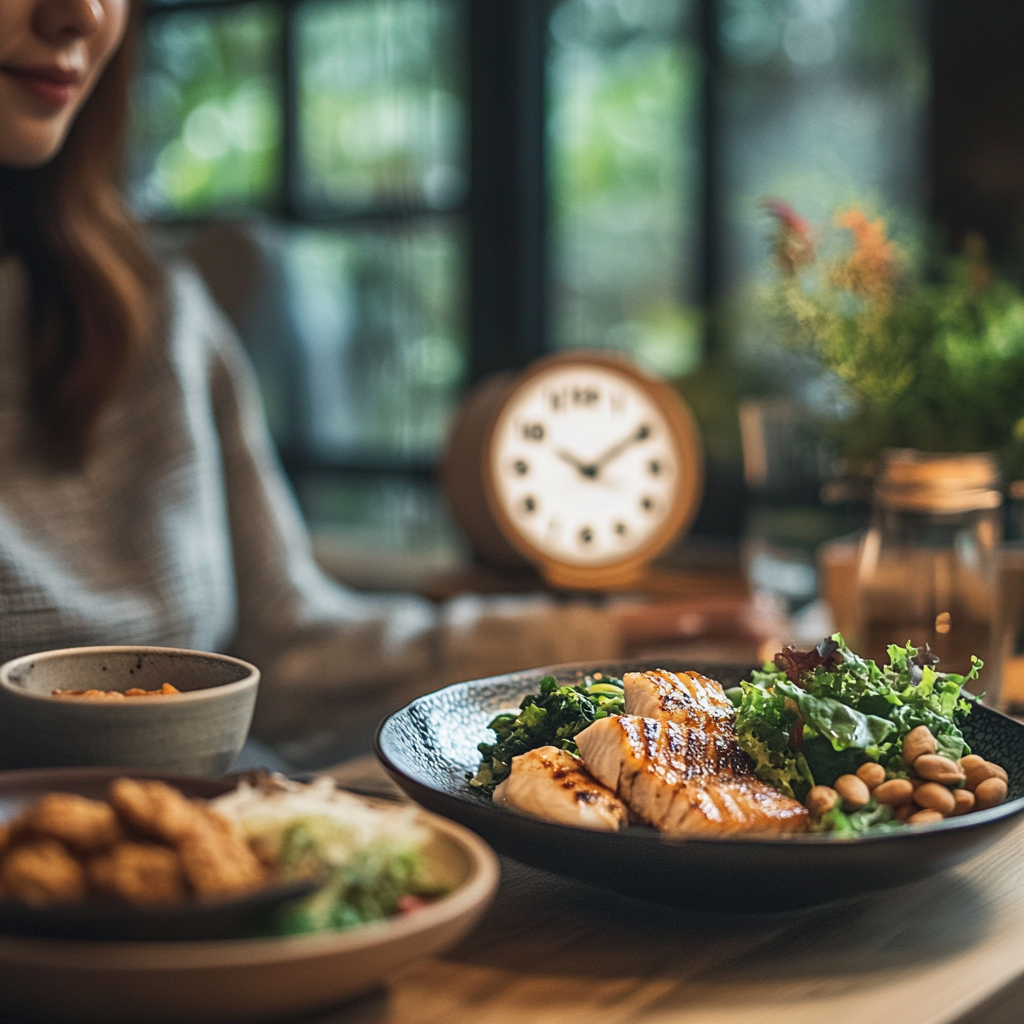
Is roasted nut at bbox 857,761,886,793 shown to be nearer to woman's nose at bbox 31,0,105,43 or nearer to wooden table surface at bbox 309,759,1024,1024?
wooden table surface at bbox 309,759,1024,1024

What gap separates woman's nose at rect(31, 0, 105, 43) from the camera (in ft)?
3.52

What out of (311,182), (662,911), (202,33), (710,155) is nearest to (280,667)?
(662,911)

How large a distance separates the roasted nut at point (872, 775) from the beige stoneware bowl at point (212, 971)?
0.99 ft

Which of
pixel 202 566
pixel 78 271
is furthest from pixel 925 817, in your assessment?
pixel 78 271

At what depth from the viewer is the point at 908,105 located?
260cm

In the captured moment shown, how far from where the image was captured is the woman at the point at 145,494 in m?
1.50

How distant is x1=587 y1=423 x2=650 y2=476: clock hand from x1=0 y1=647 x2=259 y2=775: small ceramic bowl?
127 cm

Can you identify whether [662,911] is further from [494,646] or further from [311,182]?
[311,182]

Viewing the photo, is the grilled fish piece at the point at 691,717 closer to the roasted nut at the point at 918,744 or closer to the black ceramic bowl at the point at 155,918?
the roasted nut at the point at 918,744

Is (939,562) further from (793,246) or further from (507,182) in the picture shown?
(507,182)

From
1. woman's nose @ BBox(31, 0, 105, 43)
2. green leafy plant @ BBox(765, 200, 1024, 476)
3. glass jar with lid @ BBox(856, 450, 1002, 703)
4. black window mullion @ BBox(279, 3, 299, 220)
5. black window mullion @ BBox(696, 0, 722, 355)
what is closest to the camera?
woman's nose @ BBox(31, 0, 105, 43)

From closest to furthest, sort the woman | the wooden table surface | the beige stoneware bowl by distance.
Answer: the beige stoneware bowl
the wooden table surface
the woman

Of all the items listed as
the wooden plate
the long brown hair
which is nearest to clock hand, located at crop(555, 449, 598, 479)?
the long brown hair

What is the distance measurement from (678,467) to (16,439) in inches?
38.0
